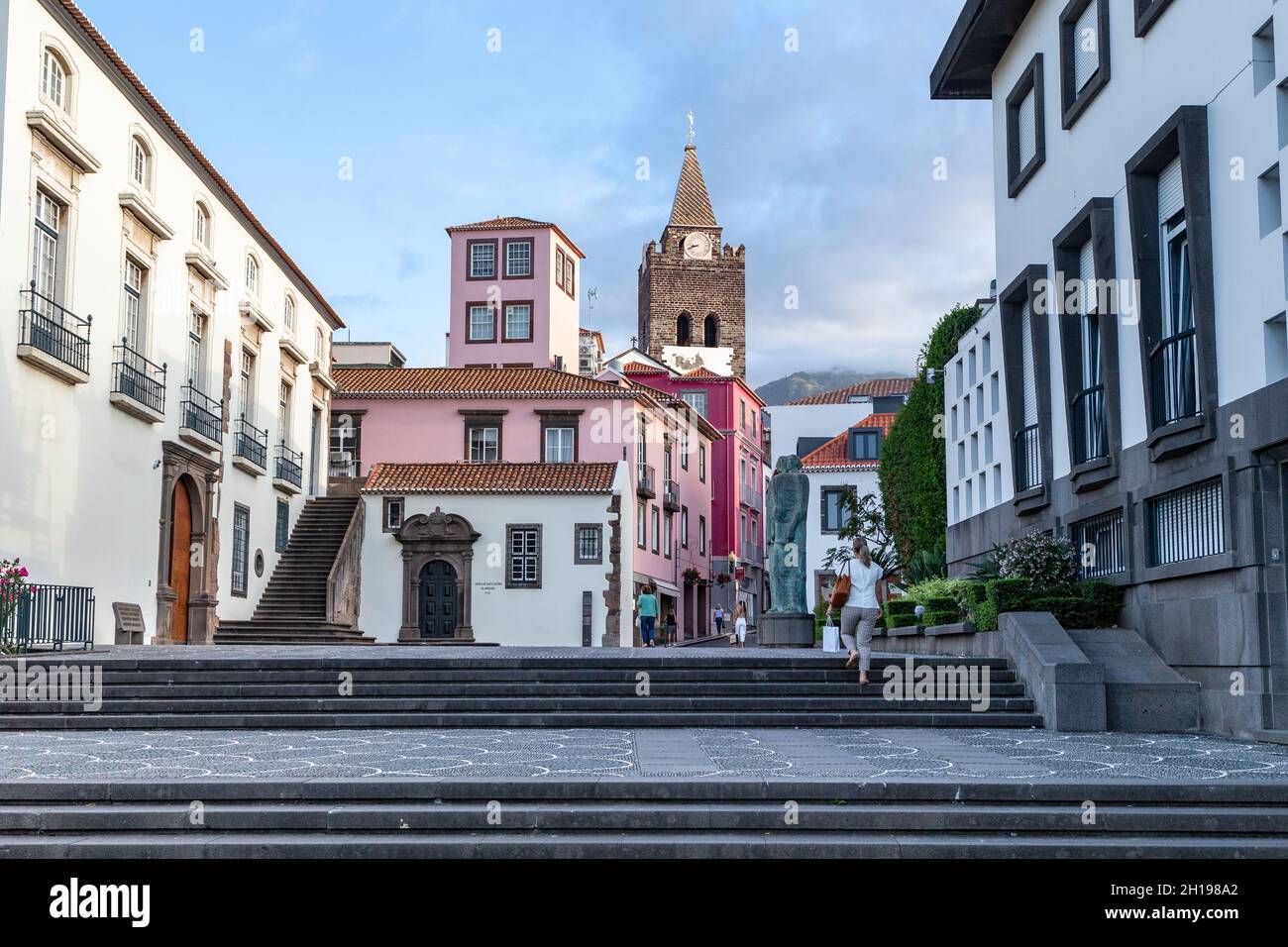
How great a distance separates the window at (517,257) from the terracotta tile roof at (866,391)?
1639cm

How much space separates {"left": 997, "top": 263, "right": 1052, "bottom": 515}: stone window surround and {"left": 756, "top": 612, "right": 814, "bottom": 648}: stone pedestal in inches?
222

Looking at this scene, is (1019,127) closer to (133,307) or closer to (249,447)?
(133,307)

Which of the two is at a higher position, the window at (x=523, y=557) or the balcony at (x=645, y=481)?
the balcony at (x=645, y=481)

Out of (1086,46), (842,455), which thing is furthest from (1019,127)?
(842,455)

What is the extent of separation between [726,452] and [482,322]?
16276 mm

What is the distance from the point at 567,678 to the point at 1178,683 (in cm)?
623

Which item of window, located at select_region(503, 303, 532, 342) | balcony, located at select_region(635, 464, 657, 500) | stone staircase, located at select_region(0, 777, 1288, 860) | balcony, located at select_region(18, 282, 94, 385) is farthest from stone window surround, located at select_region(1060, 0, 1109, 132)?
window, located at select_region(503, 303, 532, 342)

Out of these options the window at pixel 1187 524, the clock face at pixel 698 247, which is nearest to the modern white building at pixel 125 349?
the window at pixel 1187 524

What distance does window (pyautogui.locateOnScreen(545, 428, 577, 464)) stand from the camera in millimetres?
43625

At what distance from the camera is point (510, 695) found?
14094 millimetres

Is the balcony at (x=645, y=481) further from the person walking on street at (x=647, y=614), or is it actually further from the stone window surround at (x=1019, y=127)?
the stone window surround at (x=1019, y=127)

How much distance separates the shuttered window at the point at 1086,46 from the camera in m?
16.3

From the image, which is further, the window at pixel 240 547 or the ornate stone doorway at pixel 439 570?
the ornate stone doorway at pixel 439 570
